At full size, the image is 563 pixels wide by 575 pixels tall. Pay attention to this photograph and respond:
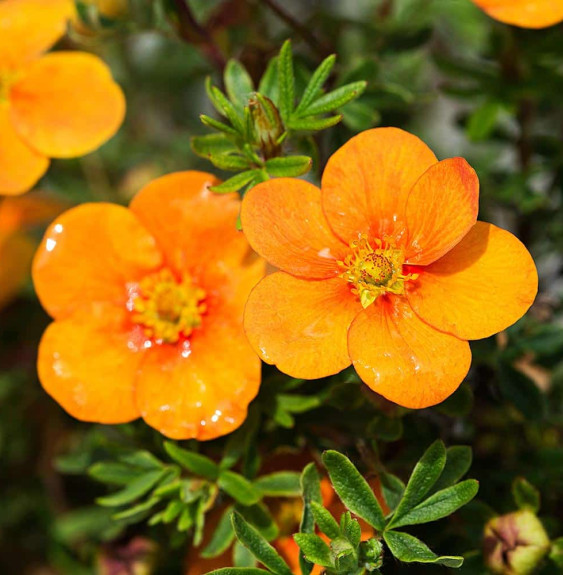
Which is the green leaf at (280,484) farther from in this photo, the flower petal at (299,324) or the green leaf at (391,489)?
the flower petal at (299,324)

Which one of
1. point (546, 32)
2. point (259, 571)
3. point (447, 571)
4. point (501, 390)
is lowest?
point (447, 571)

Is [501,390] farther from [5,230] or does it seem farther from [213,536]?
[5,230]

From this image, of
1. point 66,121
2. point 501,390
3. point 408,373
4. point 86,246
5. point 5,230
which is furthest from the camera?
point 5,230

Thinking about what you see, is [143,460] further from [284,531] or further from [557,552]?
[557,552]

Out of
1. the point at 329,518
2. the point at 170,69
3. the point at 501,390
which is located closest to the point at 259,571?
the point at 329,518

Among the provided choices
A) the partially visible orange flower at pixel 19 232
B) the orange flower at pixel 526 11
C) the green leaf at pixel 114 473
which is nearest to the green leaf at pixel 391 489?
the green leaf at pixel 114 473

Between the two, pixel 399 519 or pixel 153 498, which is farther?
pixel 153 498
